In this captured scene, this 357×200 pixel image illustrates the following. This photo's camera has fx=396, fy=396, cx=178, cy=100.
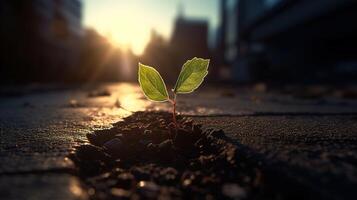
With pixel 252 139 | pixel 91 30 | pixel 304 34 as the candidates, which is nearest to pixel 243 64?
pixel 304 34

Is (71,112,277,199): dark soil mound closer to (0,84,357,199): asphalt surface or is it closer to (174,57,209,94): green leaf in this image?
(0,84,357,199): asphalt surface

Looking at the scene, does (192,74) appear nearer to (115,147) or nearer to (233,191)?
(115,147)

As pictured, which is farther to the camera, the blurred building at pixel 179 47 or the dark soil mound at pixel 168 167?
the blurred building at pixel 179 47

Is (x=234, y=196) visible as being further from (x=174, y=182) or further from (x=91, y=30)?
(x=91, y=30)

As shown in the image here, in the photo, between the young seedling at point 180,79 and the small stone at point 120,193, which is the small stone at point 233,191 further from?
the young seedling at point 180,79

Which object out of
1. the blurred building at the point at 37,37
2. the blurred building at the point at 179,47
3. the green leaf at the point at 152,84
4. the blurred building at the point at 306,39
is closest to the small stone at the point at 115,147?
the green leaf at the point at 152,84

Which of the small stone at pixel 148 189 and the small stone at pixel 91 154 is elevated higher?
the small stone at pixel 91 154

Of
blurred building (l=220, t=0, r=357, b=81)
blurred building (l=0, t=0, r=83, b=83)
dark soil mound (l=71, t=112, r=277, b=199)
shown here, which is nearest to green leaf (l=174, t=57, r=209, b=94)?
dark soil mound (l=71, t=112, r=277, b=199)
